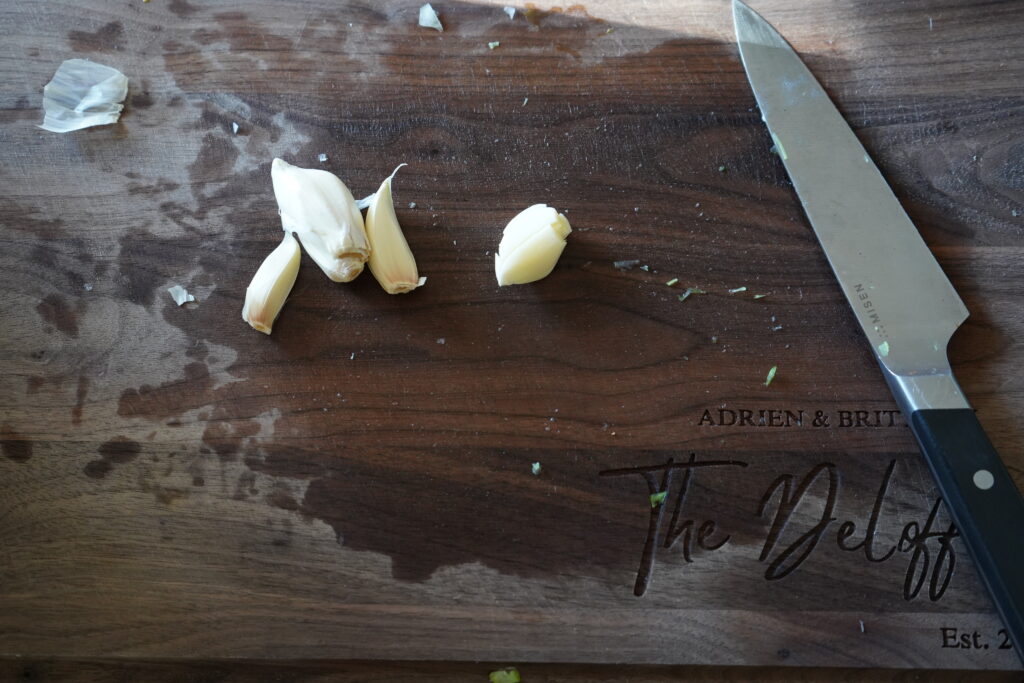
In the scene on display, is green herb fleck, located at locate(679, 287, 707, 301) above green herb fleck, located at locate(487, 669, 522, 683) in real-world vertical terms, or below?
above

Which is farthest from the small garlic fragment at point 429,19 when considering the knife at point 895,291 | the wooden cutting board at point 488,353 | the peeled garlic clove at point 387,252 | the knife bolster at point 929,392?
the knife bolster at point 929,392

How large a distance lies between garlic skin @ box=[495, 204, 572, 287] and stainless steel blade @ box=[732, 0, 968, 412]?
11.3 inches

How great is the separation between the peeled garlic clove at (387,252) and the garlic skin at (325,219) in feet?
0.04

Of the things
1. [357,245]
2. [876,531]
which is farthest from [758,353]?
[357,245]

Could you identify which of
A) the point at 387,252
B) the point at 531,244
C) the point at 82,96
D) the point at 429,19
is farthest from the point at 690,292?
the point at 82,96

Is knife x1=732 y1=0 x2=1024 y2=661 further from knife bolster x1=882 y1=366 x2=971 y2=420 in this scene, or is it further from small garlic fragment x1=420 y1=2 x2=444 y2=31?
A: small garlic fragment x1=420 y1=2 x2=444 y2=31

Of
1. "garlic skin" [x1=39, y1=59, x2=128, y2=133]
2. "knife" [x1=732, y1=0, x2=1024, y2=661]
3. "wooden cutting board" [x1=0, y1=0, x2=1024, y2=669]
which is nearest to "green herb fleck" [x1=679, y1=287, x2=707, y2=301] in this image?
"wooden cutting board" [x1=0, y1=0, x2=1024, y2=669]

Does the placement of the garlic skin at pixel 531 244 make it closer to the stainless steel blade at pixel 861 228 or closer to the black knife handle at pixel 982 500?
the stainless steel blade at pixel 861 228

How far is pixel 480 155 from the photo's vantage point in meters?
0.89

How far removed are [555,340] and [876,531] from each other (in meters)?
0.41

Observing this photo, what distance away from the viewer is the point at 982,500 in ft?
2.48

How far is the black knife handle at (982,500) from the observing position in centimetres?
74

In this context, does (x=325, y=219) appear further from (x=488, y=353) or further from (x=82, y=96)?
(x=82, y=96)

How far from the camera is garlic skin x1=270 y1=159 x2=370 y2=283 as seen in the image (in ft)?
2.71
